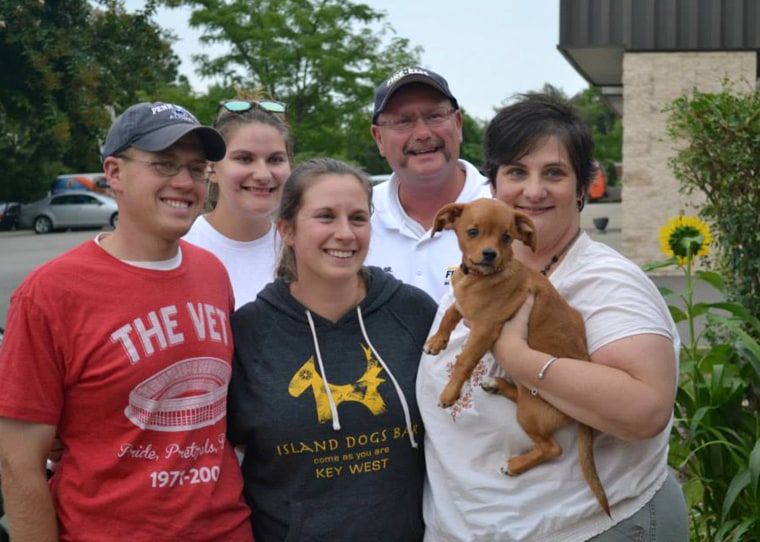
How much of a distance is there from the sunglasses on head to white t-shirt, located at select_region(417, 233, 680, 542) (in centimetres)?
191

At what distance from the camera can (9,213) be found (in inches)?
1640

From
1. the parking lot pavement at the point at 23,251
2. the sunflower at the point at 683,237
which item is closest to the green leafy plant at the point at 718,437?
the sunflower at the point at 683,237

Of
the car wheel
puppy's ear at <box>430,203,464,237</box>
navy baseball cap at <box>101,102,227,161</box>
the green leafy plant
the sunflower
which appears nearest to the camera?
navy baseball cap at <box>101,102,227,161</box>

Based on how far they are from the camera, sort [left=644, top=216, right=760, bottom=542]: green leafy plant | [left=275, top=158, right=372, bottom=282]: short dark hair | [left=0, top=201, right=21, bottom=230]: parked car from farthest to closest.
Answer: [left=0, top=201, right=21, bottom=230]: parked car < [left=644, top=216, right=760, bottom=542]: green leafy plant < [left=275, top=158, right=372, bottom=282]: short dark hair

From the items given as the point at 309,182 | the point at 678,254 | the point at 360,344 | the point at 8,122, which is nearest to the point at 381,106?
the point at 309,182

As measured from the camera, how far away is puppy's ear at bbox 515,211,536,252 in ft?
8.93

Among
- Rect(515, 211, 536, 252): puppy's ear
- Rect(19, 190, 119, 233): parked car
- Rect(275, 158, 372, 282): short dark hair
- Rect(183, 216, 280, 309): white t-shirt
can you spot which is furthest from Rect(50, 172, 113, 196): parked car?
Rect(515, 211, 536, 252): puppy's ear

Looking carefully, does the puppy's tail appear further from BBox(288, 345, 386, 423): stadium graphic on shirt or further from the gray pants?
BBox(288, 345, 386, 423): stadium graphic on shirt

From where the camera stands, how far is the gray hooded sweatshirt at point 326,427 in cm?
290

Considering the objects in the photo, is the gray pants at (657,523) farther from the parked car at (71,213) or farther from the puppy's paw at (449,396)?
the parked car at (71,213)

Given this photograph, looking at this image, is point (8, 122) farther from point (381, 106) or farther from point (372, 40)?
point (372, 40)

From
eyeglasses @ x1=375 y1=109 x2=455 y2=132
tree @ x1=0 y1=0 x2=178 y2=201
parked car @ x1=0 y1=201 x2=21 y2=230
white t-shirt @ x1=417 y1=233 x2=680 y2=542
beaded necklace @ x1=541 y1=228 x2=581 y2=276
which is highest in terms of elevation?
tree @ x1=0 y1=0 x2=178 y2=201

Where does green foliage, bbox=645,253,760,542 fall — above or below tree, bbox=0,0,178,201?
below

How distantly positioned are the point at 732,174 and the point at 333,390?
15.8 feet
